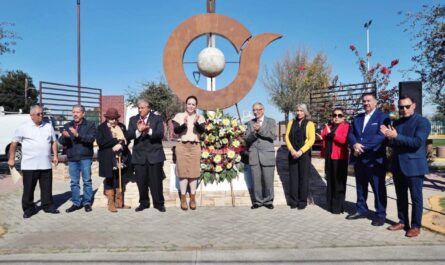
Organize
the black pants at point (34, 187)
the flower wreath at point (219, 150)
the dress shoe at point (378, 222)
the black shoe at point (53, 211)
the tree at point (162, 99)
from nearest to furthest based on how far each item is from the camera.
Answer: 1. the dress shoe at point (378, 222)
2. the black pants at point (34, 187)
3. the black shoe at point (53, 211)
4. the flower wreath at point (219, 150)
5. the tree at point (162, 99)

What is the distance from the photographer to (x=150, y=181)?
655 cm

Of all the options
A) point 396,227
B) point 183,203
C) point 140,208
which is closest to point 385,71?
point 396,227

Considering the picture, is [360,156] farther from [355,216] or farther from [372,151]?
[355,216]

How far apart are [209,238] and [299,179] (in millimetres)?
2346

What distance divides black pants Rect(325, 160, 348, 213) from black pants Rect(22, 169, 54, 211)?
4558 millimetres

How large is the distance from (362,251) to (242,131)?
11.6 feet

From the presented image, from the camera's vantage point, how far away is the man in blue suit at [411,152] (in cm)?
480

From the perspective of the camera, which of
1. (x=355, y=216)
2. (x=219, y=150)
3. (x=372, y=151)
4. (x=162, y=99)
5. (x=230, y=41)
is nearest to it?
(x=372, y=151)

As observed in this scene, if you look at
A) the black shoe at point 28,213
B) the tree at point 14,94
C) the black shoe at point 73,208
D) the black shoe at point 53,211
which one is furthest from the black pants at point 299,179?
the tree at point 14,94

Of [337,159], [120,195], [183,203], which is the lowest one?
[183,203]

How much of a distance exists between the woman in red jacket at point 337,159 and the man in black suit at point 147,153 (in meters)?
2.70

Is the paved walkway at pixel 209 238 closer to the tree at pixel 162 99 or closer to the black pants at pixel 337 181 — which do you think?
the black pants at pixel 337 181

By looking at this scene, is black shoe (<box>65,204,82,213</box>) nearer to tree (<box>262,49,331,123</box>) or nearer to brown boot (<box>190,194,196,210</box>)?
brown boot (<box>190,194,196,210</box>)

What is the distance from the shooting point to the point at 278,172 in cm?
814
